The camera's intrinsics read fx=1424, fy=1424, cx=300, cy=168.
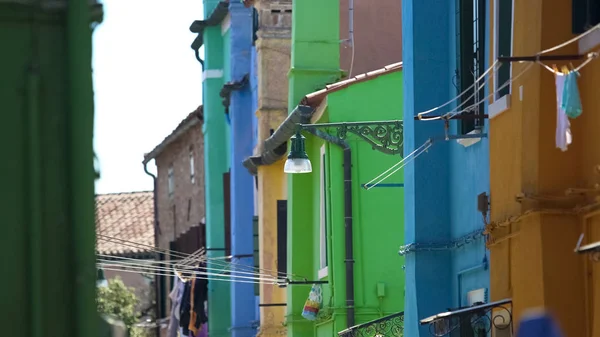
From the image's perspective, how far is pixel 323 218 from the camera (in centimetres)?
2402

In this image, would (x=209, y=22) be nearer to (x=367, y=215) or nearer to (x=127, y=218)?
(x=367, y=215)

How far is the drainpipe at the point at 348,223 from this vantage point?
2194cm

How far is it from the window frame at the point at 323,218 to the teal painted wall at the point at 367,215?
2.11 ft

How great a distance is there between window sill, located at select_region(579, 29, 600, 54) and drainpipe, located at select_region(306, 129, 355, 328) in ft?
37.9

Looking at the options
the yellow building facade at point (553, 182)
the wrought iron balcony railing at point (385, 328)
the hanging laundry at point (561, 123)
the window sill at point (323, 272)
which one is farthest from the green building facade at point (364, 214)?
the hanging laundry at point (561, 123)

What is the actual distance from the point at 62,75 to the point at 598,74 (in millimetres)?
6358

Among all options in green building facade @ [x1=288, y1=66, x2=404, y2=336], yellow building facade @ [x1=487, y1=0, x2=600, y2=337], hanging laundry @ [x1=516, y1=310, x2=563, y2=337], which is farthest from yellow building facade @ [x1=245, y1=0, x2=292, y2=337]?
hanging laundry @ [x1=516, y1=310, x2=563, y2=337]

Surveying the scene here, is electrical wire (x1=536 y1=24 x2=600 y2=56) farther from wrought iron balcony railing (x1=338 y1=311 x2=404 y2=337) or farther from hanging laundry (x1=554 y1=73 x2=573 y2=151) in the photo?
wrought iron balcony railing (x1=338 y1=311 x2=404 y2=337)

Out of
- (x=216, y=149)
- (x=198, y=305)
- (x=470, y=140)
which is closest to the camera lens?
(x=470, y=140)

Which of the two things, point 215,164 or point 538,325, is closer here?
point 538,325

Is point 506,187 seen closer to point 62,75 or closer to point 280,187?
point 62,75

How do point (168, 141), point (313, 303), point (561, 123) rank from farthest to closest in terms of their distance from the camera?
point (168, 141)
point (313, 303)
point (561, 123)

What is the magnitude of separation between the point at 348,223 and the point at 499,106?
995 cm

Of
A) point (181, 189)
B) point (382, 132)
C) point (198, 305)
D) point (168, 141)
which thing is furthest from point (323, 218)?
point (168, 141)
